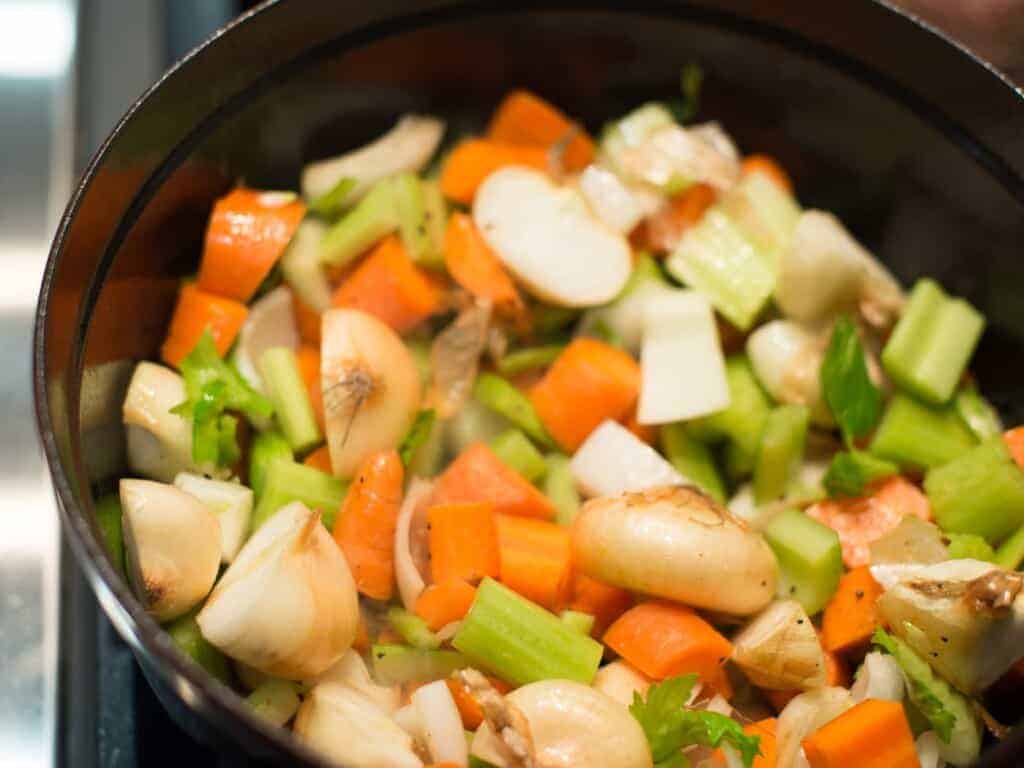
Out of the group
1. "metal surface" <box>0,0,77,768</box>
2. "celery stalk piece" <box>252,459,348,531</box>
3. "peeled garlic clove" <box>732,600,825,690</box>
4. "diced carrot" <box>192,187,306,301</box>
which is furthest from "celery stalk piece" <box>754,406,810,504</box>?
"metal surface" <box>0,0,77,768</box>

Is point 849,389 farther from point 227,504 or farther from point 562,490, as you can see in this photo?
point 227,504

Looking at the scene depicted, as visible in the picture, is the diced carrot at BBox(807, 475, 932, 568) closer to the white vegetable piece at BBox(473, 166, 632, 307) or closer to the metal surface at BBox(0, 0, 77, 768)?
the white vegetable piece at BBox(473, 166, 632, 307)

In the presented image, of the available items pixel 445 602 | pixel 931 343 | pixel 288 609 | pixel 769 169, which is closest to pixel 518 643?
pixel 445 602

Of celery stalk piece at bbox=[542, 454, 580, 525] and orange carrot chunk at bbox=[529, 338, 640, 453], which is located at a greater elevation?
orange carrot chunk at bbox=[529, 338, 640, 453]

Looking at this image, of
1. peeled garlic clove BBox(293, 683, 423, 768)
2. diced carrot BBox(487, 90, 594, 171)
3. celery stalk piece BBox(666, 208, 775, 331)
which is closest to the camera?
peeled garlic clove BBox(293, 683, 423, 768)

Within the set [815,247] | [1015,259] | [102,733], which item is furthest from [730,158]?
[102,733]

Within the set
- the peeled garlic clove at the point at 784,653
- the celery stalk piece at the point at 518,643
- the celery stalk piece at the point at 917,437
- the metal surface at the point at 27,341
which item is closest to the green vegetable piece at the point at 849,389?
the celery stalk piece at the point at 917,437

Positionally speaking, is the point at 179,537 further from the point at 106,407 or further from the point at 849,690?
the point at 849,690
